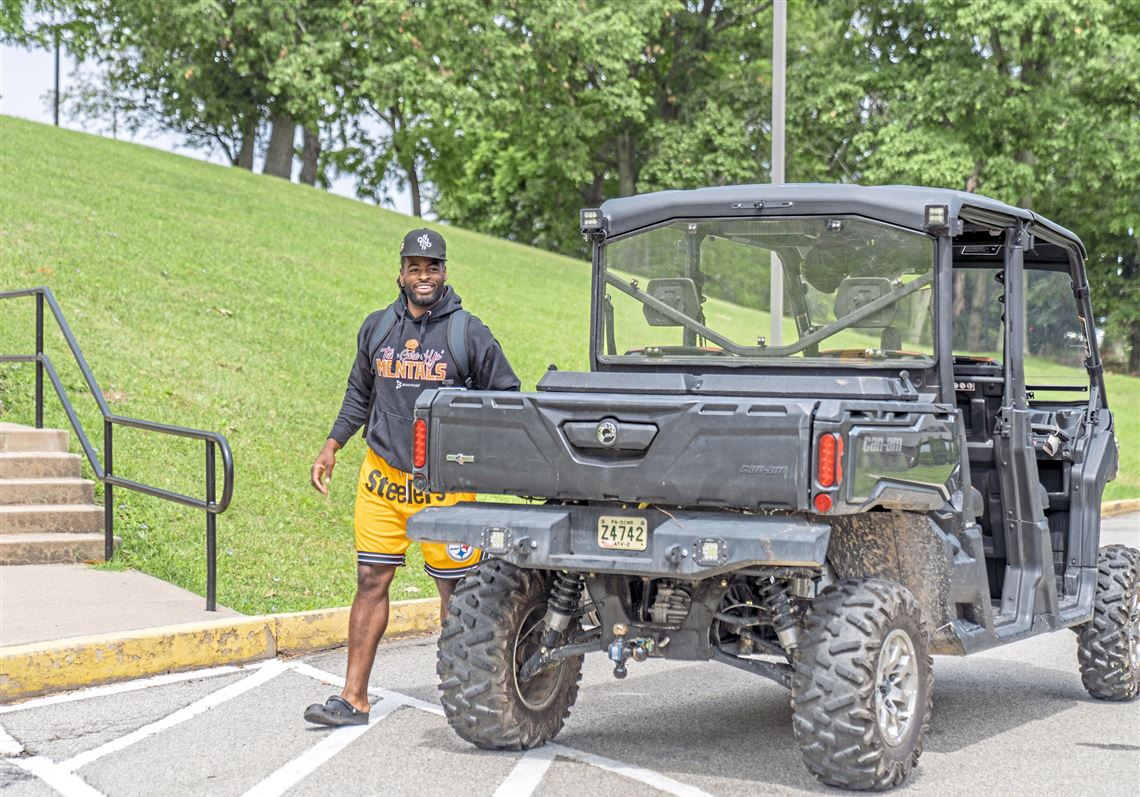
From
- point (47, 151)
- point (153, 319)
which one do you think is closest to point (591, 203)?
point (47, 151)

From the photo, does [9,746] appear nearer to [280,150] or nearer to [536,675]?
[536,675]

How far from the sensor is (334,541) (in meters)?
11.3

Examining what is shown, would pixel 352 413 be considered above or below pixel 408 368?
below

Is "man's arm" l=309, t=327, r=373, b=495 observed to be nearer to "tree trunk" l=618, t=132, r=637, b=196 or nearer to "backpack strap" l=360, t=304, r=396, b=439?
"backpack strap" l=360, t=304, r=396, b=439

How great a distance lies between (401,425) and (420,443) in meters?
0.58

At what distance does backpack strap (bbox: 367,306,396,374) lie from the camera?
266 inches

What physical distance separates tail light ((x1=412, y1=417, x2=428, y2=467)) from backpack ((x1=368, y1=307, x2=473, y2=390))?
0.68 metres

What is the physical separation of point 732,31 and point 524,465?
41.1 meters

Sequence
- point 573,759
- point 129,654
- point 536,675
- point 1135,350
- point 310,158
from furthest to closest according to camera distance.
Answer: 1. point 310,158
2. point 1135,350
3. point 129,654
4. point 536,675
5. point 573,759

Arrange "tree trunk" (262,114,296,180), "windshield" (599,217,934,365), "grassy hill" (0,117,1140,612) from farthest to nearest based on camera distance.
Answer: "tree trunk" (262,114,296,180), "grassy hill" (0,117,1140,612), "windshield" (599,217,934,365)

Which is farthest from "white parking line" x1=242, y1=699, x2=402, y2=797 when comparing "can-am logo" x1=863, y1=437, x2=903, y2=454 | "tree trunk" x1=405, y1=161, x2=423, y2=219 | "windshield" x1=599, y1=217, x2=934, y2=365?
"tree trunk" x1=405, y1=161, x2=423, y2=219

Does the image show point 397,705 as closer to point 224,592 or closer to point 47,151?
point 224,592

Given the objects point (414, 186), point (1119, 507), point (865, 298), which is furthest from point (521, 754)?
point (414, 186)

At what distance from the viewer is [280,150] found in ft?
127
